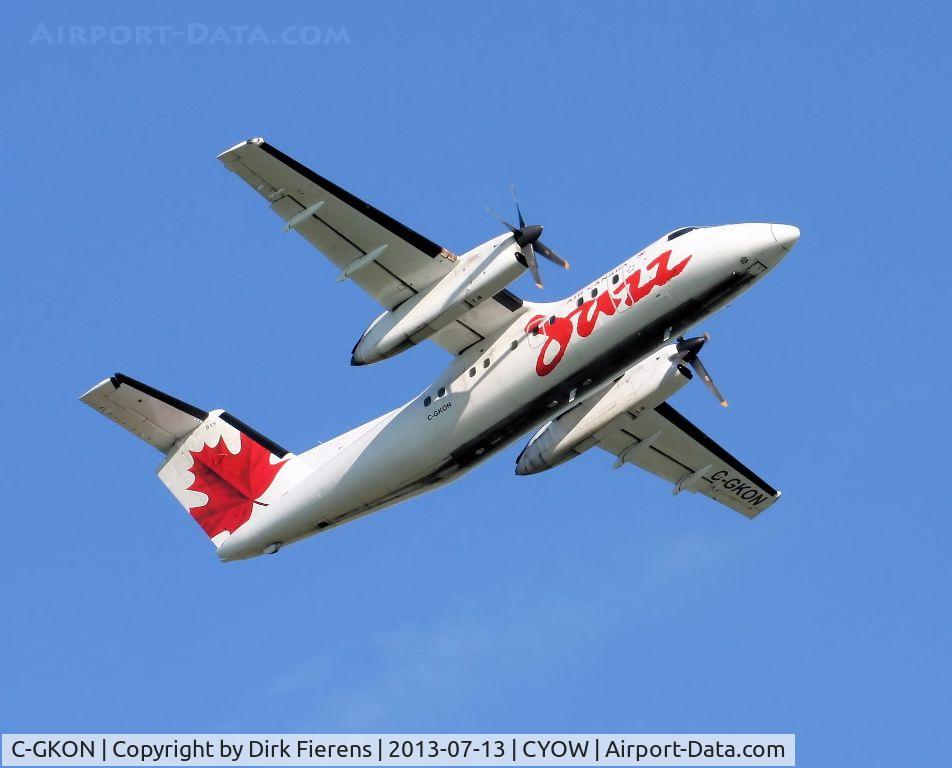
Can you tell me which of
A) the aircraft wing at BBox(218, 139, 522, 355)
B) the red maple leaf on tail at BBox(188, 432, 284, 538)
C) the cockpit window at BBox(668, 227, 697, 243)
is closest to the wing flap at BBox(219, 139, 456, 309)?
the aircraft wing at BBox(218, 139, 522, 355)

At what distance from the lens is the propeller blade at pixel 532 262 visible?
79.2ft

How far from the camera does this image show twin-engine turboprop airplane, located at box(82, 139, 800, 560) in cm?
2394

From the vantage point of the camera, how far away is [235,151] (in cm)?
2369

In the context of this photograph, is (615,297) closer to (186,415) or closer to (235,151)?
(235,151)

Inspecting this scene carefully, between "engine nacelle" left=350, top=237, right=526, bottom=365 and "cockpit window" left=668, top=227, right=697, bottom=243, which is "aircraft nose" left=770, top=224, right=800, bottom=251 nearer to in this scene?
"cockpit window" left=668, top=227, right=697, bottom=243

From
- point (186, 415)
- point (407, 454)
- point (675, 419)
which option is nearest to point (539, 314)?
point (407, 454)

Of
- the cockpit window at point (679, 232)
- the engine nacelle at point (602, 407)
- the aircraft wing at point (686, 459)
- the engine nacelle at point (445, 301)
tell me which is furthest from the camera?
the aircraft wing at point (686, 459)

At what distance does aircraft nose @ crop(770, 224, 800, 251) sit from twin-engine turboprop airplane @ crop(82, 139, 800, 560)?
23 millimetres

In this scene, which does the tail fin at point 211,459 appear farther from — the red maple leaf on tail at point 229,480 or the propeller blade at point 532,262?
the propeller blade at point 532,262

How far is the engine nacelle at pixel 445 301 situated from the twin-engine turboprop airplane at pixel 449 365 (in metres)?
0.02

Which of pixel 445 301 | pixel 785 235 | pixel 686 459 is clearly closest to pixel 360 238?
pixel 445 301

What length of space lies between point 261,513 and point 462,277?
5.65 meters

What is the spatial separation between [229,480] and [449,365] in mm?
4878

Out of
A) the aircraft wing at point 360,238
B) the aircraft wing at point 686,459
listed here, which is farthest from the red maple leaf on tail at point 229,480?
the aircraft wing at point 686,459
